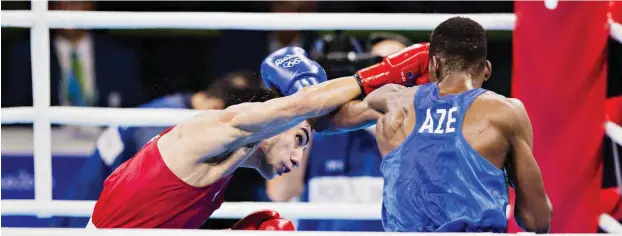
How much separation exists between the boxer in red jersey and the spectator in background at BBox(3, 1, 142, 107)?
7.00 feet

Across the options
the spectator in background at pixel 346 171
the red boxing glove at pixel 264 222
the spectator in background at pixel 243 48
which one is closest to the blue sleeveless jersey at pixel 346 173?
the spectator in background at pixel 346 171

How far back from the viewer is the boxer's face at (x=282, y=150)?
6.58 ft

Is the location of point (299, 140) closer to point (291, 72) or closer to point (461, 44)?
point (291, 72)

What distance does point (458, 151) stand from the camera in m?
1.59

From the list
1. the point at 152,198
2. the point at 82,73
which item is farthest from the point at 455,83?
the point at 82,73

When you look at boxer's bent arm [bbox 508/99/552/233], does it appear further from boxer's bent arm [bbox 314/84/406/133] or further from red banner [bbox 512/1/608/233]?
red banner [bbox 512/1/608/233]

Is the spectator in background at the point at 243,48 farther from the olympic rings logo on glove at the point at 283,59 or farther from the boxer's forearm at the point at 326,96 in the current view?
the boxer's forearm at the point at 326,96

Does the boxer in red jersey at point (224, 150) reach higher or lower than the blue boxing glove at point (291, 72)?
lower

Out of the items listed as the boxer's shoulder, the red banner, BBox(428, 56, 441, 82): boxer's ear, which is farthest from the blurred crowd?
the boxer's shoulder

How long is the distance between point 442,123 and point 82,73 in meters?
2.97

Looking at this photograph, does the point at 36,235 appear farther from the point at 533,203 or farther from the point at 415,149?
the point at 533,203

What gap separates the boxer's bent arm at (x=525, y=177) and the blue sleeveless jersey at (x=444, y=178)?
34 millimetres

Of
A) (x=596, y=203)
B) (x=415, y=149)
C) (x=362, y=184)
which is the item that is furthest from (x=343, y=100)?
(x=362, y=184)

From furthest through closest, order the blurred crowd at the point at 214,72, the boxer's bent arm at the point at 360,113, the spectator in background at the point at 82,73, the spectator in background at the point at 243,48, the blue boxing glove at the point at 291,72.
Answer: the spectator in background at the point at 82,73 → the spectator in background at the point at 243,48 → the blurred crowd at the point at 214,72 → the blue boxing glove at the point at 291,72 → the boxer's bent arm at the point at 360,113
